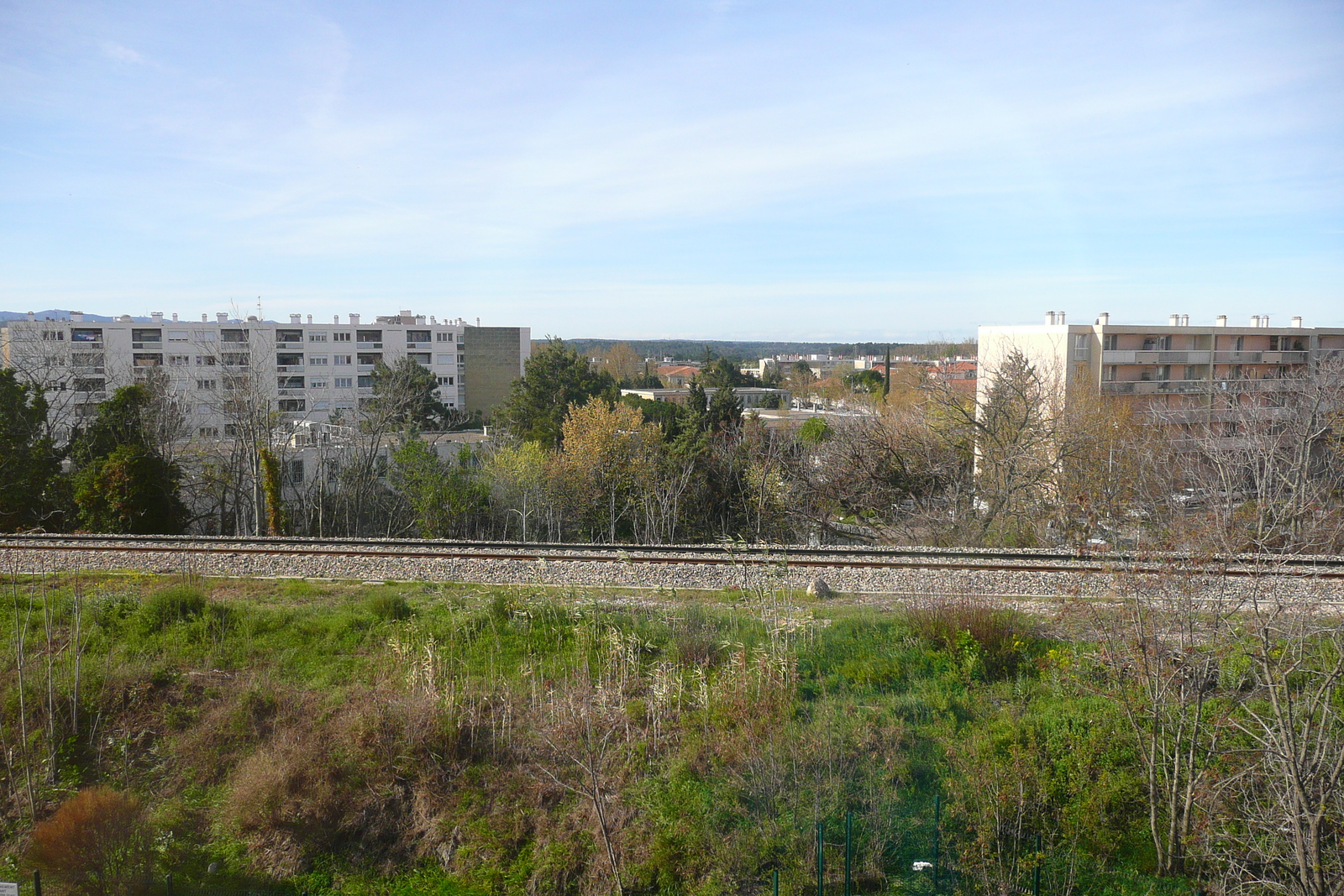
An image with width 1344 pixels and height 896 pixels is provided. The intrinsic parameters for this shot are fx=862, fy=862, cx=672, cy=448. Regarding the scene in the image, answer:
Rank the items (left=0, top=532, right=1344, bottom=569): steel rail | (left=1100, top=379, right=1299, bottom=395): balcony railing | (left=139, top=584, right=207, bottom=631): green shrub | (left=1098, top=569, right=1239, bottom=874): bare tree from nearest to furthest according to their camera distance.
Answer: (left=1098, top=569, right=1239, bottom=874): bare tree → (left=139, top=584, right=207, bottom=631): green shrub → (left=0, top=532, right=1344, bottom=569): steel rail → (left=1100, top=379, right=1299, bottom=395): balcony railing

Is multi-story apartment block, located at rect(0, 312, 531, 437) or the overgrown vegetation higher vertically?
multi-story apartment block, located at rect(0, 312, 531, 437)

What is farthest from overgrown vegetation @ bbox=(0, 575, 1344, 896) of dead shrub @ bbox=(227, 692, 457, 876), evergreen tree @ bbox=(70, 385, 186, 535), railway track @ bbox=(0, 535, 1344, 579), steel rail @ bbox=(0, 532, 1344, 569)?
evergreen tree @ bbox=(70, 385, 186, 535)

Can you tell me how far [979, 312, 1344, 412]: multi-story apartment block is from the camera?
3653cm

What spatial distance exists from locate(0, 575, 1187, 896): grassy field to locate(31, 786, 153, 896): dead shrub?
0.28 m

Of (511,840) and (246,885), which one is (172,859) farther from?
(511,840)

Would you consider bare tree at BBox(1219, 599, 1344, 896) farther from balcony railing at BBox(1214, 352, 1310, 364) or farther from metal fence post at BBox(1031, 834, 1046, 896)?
balcony railing at BBox(1214, 352, 1310, 364)

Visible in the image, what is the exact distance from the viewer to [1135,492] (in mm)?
20688

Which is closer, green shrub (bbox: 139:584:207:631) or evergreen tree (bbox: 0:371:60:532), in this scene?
green shrub (bbox: 139:584:207:631)

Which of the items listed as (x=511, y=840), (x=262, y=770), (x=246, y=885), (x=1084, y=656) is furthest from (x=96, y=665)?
(x=1084, y=656)

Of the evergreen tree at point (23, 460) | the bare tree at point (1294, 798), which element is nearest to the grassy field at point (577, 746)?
the bare tree at point (1294, 798)

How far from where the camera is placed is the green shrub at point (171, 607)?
1121 cm

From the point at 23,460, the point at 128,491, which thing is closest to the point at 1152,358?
the point at 128,491

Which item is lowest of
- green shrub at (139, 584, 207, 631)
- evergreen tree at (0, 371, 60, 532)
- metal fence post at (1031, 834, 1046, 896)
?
metal fence post at (1031, 834, 1046, 896)

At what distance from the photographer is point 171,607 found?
37.4ft
